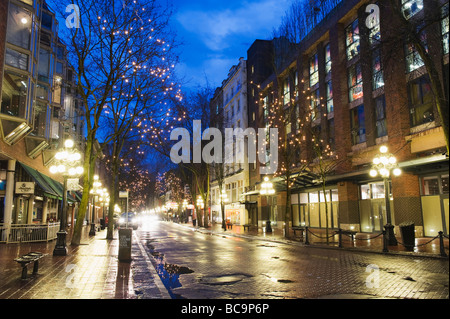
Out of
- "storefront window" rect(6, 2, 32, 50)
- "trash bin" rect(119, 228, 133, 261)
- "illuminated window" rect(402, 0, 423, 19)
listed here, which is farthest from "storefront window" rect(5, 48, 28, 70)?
"illuminated window" rect(402, 0, 423, 19)

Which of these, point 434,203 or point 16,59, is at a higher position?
point 16,59

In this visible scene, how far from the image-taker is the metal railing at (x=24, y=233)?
19.7 metres

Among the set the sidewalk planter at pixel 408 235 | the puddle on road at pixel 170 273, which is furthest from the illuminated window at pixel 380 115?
the puddle on road at pixel 170 273

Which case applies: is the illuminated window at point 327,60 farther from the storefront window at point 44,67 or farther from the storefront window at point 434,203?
the storefront window at point 44,67

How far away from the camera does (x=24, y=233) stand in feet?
65.9

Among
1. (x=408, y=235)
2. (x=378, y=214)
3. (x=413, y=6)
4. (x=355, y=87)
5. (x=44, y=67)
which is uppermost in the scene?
(x=413, y=6)

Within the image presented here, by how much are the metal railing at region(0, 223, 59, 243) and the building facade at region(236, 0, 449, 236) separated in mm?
16472

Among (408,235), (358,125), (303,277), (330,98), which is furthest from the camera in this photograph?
(330,98)

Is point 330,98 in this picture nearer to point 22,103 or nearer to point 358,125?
point 358,125

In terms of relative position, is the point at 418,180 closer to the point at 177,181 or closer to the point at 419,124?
the point at 419,124

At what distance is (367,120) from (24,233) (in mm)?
23375

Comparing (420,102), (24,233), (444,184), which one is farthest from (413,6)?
(24,233)

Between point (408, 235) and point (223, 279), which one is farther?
point (408, 235)
